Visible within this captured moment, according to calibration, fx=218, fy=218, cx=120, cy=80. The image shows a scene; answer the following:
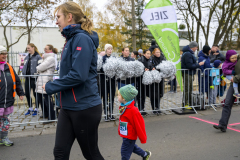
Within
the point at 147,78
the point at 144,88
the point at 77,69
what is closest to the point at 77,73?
the point at 77,69

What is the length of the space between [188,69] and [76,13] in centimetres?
516

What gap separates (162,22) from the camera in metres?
6.23

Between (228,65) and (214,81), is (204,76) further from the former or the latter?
(228,65)

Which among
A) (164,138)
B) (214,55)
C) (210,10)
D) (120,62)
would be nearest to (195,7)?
(210,10)

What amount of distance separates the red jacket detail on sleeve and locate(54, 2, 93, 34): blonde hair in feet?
4.42

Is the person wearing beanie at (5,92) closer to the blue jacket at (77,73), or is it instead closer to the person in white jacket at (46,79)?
the person in white jacket at (46,79)

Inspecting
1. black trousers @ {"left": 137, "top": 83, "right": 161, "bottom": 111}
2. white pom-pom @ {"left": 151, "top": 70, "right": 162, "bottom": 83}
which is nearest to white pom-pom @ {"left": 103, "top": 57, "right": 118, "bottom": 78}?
black trousers @ {"left": 137, "top": 83, "right": 161, "bottom": 111}

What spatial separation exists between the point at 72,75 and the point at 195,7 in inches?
858

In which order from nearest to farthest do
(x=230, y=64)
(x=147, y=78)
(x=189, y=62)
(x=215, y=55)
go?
(x=230, y=64), (x=147, y=78), (x=189, y=62), (x=215, y=55)

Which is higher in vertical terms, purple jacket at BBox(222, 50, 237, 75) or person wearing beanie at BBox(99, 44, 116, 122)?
purple jacket at BBox(222, 50, 237, 75)

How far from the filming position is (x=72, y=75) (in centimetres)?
190

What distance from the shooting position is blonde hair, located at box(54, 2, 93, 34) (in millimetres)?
2078

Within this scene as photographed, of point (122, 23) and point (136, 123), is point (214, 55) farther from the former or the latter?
point (122, 23)

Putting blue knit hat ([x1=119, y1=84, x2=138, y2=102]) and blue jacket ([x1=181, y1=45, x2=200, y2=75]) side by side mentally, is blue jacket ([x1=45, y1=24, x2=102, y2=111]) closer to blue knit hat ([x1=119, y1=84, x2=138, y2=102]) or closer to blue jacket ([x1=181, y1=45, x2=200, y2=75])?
blue knit hat ([x1=119, y1=84, x2=138, y2=102])
